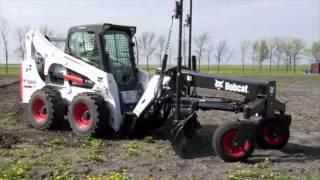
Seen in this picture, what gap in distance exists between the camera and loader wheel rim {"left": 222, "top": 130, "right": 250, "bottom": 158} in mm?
9461

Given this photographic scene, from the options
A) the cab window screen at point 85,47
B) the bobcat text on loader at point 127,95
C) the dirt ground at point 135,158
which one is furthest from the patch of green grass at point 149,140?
the cab window screen at point 85,47

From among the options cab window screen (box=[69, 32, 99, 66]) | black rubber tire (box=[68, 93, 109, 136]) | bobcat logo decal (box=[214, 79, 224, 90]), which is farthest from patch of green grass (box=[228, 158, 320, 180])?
cab window screen (box=[69, 32, 99, 66])

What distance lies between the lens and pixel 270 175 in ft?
26.6

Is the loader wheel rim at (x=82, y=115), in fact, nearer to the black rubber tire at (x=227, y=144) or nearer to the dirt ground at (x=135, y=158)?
the dirt ground at (x=135, y=158)

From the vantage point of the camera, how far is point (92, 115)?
1168 centimetres

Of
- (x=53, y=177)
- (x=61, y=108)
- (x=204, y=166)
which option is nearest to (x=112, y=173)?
(x=53, y=177)

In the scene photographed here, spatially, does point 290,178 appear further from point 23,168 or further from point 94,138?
point 94,138

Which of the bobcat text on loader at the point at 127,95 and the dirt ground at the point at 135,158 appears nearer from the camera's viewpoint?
the dirt ground at the point at 135,158

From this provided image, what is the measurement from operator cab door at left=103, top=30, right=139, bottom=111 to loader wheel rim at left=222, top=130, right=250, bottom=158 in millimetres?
3130

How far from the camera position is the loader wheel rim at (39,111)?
43.5 feet

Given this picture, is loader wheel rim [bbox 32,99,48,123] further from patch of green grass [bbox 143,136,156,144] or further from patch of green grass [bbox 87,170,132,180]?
patch of green grass [bbox 87,170,132,180]

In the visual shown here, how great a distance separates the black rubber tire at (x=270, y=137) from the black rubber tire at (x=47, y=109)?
4847 millimetres

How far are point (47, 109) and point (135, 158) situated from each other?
13.1ft

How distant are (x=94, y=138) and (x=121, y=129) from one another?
2.00 ft
